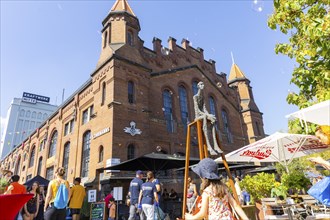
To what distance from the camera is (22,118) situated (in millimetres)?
74750

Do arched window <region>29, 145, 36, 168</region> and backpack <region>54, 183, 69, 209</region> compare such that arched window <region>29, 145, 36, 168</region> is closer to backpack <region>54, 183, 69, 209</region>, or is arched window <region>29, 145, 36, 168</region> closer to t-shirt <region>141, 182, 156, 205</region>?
t-shirt <region>141, 182, 156, 205</region>

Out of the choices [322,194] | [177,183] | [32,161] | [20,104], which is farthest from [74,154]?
[20,104]

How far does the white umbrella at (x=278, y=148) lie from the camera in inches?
254

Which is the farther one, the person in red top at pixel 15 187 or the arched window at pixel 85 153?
the arched window at pixel 85 153

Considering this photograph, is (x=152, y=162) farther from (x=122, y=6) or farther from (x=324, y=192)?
(x=122, y=6)

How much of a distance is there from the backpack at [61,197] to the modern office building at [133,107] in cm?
870

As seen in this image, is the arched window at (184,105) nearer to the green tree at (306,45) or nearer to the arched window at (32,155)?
the green tree at (306,45)

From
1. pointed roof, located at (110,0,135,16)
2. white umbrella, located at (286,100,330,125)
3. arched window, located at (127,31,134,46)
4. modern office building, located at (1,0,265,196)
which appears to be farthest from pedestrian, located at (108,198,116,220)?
pointed roof, located at (110,0,135,16)

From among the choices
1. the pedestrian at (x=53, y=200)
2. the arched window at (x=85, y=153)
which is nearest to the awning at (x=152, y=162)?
the pedestrian at (x=53, y=200)

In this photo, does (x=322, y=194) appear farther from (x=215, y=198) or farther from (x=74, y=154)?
(x=74, y=154)

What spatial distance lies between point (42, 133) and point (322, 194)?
110 ft

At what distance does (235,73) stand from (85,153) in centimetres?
2016

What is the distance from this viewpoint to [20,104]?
75.2m

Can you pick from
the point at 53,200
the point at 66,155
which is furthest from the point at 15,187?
the point at 66,155
